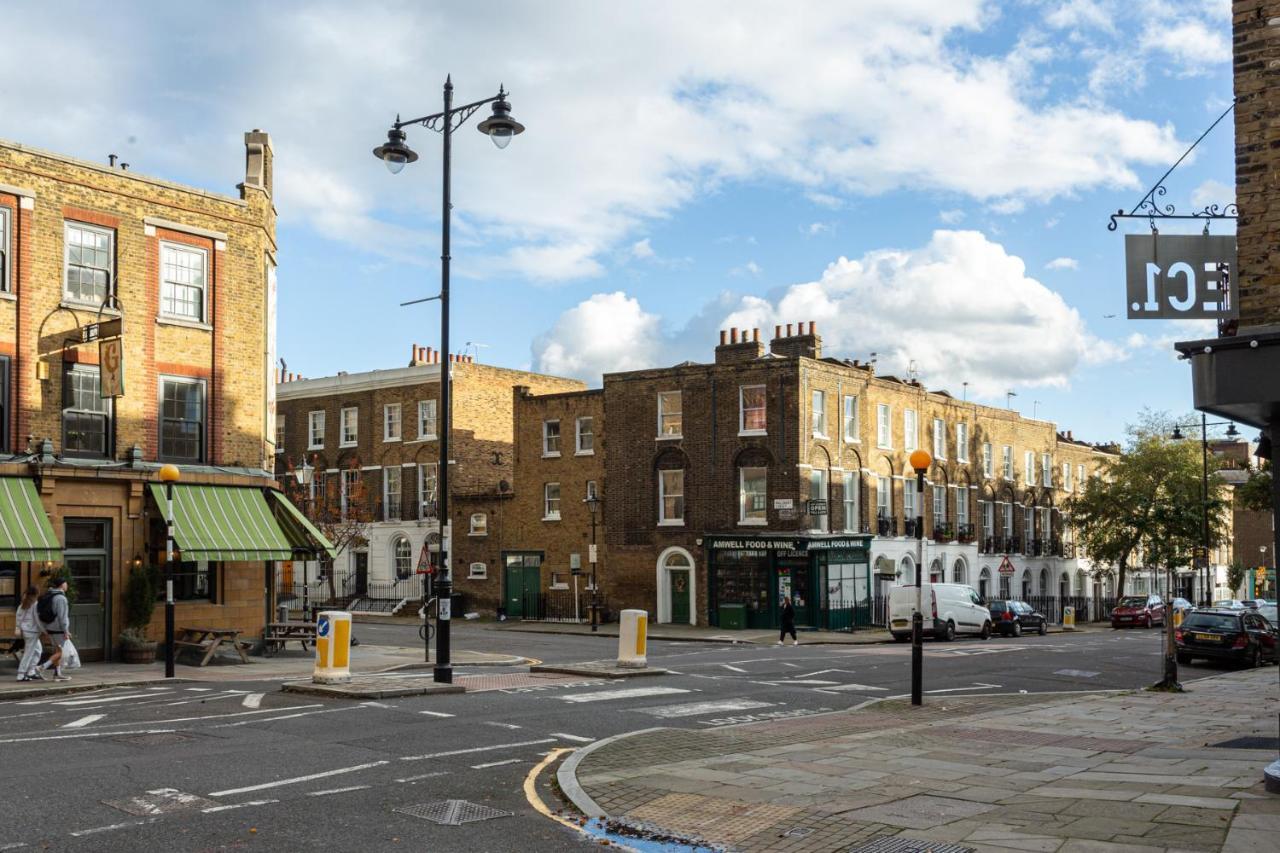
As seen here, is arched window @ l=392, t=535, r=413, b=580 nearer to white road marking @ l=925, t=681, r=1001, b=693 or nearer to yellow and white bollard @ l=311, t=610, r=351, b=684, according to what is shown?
yellow and white bollard @ l=311, t=610, r=351, b=684

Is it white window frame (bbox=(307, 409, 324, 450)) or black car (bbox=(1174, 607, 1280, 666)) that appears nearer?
black car (bbox=(1174, 607, 1280, 666))

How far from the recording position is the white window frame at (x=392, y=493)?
2216 inches

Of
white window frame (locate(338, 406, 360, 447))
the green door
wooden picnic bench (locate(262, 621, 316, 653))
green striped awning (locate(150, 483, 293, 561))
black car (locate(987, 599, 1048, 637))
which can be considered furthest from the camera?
white window frame (locate(338, 406, 360, 447))

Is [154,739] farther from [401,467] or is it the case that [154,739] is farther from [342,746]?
[401,467]

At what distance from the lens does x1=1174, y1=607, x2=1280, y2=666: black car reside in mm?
29766

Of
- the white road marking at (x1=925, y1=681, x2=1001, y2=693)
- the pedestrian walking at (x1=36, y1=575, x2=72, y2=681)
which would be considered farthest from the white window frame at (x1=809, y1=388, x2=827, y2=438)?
the pedestrian walking at (x1=36, y1=575, x2=72, y2=681)

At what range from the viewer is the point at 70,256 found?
25.4 m

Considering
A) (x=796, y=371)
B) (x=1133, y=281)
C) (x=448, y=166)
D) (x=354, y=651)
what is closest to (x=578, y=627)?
(x=796, y=371)

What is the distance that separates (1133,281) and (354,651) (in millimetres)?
22166

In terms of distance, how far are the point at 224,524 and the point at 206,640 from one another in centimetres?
249

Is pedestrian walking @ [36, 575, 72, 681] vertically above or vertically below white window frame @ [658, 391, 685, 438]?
below

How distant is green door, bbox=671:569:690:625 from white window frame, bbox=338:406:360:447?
1865 centimetres

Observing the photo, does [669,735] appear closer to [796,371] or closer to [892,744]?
[892,744]

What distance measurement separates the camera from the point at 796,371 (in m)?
45.6
